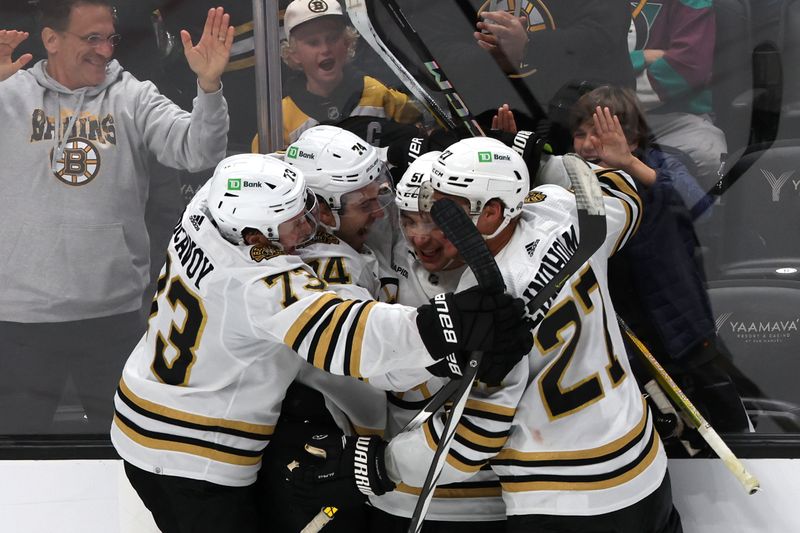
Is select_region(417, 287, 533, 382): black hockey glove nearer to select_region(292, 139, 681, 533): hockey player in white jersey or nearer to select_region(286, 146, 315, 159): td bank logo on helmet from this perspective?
select_region(292, 139, 681, 533): hockey player in white jersey

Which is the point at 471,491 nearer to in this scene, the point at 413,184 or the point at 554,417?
the point at 554,417

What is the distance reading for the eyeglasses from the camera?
9.16 feet

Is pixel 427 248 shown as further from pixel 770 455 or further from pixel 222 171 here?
pixel 770 455

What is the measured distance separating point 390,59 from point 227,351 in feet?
2.96

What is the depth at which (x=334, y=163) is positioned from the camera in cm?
238

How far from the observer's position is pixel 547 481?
2.18 meters

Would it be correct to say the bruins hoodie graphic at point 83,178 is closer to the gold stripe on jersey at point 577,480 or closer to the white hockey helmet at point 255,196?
the white hockey helmet at point 255,196

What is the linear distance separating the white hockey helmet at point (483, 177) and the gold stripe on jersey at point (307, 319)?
324 millimetres

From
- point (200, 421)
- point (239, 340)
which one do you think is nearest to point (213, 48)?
point (239, 340)

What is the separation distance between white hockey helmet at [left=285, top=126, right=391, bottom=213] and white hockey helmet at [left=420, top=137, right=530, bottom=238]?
270mm

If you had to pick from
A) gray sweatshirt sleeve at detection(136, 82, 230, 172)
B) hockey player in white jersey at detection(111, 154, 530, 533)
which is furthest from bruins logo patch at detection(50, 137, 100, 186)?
hockey player in white jersey at detection(111, 154, 530, 533)

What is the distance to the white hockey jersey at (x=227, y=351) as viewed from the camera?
6.76ft

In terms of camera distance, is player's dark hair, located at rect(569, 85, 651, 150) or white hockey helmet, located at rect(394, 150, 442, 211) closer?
white hockey helmet, located at rect(394, 150, 442, 211)

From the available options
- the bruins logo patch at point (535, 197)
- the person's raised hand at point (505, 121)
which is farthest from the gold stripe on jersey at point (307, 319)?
the person's raised hand at point (505, 121)
